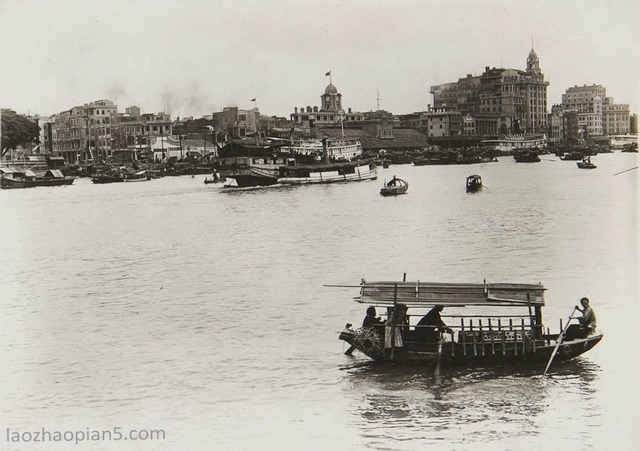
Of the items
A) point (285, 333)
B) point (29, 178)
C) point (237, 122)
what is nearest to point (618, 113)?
point (285, 333)

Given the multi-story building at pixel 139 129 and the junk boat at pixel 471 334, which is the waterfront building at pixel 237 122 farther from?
the junk boat at pixel 471 334

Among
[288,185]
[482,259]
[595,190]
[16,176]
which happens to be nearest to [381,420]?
[482,259]

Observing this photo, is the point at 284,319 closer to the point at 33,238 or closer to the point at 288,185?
the point at 33,238

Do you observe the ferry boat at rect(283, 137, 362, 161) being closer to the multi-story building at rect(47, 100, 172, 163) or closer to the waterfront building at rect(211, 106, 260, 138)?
the waterfront building at rect(211, 106, 260, 138)

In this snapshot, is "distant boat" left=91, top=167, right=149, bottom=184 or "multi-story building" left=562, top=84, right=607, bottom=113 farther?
"distant boat" left=91, top=167, right=149, bottom=184

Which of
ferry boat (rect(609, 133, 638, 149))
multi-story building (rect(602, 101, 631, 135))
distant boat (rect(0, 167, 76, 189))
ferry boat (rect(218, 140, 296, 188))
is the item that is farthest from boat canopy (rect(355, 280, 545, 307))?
distant boat (rect(0, 167, 76, 189))

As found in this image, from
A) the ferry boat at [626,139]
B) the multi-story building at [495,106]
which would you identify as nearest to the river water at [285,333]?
the ferry boat at [626,139]

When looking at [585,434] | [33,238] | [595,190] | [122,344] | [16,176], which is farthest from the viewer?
[16,176]
